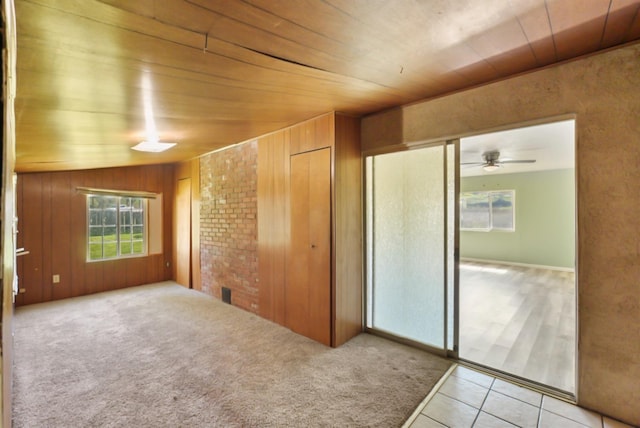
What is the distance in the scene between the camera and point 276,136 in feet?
12.5

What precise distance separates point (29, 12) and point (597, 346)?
12.0 ft

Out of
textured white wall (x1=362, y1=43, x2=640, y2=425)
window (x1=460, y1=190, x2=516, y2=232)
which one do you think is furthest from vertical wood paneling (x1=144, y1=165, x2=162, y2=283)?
window (x1=460, y1=190, x2=516, y2=232)

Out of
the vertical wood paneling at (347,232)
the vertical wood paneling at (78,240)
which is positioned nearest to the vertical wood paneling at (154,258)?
the vertical wood paneling at (78,240)

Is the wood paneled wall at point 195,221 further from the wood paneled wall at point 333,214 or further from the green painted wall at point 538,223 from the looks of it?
the green painted wall at point 538,223

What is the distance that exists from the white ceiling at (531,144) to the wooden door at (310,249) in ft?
5.35

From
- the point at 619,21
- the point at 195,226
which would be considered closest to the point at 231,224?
the point at 195,226

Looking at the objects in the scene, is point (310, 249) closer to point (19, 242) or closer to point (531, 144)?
point (531, 144)

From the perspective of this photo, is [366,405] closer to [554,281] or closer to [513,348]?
[513,348]

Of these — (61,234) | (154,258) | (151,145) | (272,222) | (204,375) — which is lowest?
(204,375)

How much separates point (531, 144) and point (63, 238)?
25.2ft

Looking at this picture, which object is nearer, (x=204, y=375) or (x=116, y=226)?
(x=204, y=375)

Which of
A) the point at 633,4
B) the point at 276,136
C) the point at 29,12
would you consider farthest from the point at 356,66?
the point at 276,136

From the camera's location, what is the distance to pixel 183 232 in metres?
5.86

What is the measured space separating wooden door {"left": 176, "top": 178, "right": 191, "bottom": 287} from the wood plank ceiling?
295cm
